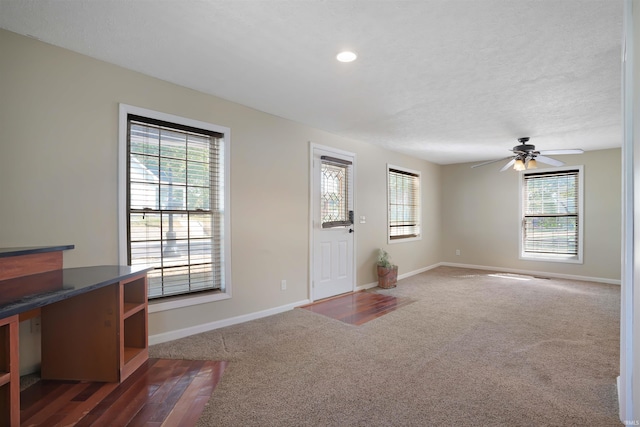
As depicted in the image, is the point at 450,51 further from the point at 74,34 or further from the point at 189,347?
the point at 189,347

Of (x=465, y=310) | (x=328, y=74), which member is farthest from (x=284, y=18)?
(x=465, y=310)

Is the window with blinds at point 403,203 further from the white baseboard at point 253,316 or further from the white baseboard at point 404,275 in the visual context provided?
the white baseboard at point 253,316

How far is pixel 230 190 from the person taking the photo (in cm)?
355

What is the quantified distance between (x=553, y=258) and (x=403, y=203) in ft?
10.2

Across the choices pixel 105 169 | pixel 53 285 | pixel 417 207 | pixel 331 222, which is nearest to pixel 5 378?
pixel 53 285

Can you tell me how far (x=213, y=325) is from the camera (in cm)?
341

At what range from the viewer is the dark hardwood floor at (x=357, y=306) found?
392 centimetres

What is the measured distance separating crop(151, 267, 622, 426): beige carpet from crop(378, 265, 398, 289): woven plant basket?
978 millimetres

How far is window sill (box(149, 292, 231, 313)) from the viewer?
3.02m

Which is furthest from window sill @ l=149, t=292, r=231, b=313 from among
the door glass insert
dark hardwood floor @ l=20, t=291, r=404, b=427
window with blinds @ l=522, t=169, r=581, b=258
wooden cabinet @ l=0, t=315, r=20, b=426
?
window with blinds @ l=522, t=169, r=581, b=258

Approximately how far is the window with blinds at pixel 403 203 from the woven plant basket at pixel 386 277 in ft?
2.60

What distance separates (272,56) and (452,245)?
655 centimetres

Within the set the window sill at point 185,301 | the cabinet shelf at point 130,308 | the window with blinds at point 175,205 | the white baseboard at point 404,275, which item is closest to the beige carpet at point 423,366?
the window sill at point 185,301

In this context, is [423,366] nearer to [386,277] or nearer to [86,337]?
[86,337]
